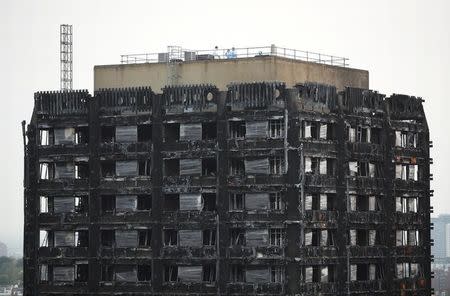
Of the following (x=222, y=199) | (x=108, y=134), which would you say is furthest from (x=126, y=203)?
(x=222, y=199)

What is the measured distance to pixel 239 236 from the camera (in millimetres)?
134125

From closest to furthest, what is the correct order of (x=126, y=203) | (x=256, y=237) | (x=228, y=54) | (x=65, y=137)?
(x=256, y=237) < (x=126, y=203) < (x=228, y=54) < (x=65, y=137)

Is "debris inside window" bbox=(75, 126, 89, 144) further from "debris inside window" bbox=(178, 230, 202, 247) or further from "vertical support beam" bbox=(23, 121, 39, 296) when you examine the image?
"debris inside window" bbox=(178, 230, 202, 247)

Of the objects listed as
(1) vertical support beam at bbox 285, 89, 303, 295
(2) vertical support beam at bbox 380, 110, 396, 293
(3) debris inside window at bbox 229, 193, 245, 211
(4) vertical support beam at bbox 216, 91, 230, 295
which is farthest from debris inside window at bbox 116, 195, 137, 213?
(2) vertical support beam at bbox 380, 110, 396, 293

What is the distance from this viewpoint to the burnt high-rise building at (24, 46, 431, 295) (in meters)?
132

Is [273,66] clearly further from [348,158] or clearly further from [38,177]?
[38,177]

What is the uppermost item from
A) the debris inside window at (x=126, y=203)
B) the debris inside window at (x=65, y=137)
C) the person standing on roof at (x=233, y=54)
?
the person standing on roof at (x=233, y=54)

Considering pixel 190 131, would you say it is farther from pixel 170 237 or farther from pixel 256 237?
pixel 256 237

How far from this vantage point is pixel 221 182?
443 ft

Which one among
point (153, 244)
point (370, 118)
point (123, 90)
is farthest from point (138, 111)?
point (370, 118)

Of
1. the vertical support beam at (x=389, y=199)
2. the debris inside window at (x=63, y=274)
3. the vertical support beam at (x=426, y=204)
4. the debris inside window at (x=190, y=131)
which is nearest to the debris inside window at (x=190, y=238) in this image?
the debris inside window at (x=190, y=131)

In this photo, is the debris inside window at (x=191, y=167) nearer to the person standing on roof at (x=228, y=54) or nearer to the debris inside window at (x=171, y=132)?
the debris inside window at (x=171, y=132)

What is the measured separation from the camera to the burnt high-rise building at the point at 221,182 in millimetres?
132375

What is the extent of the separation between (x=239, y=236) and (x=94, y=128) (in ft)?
61.0
